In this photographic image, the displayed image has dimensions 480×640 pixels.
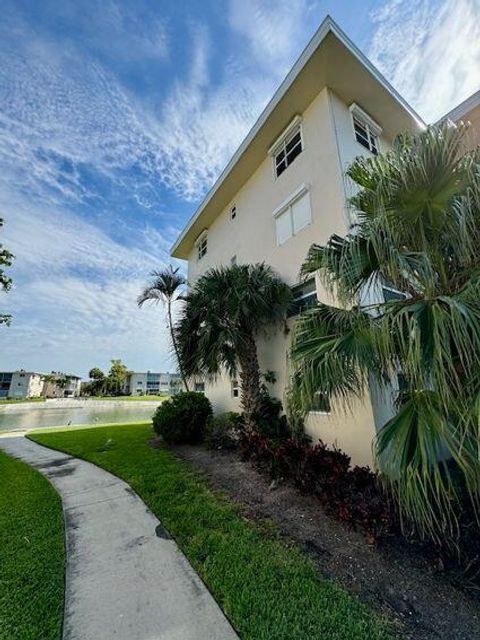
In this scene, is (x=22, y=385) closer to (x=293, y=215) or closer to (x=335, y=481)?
(x=293, y=215)

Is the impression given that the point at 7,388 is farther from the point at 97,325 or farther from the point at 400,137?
the point at 400,137

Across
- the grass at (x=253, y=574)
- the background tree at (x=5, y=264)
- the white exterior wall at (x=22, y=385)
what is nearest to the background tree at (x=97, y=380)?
the white exterior wall at (x=22, y=385)

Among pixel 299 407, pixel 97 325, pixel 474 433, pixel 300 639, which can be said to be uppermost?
pixel 97 325

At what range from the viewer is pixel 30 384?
213 feet

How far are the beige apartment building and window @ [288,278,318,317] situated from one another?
28 millimetres

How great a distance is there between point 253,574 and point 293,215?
7.89m

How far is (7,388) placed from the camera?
2569 inches

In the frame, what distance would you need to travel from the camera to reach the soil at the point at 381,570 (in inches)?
95.0

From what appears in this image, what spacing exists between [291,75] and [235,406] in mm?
9865

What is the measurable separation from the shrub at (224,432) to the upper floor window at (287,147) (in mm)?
7774

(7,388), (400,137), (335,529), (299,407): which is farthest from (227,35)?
(7,388)

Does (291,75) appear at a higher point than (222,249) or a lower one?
higher

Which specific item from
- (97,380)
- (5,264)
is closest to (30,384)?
(97,380)

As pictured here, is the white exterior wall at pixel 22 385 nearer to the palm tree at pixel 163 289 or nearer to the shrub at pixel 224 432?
the palm tree at pixel 163 289
